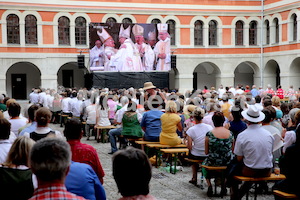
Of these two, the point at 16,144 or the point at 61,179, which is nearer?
the point at 61,179

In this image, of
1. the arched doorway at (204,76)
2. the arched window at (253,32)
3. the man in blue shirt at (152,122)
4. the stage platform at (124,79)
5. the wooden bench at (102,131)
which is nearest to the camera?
the man in blue shirt at (152,122)

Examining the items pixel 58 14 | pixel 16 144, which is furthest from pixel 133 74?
pixel 16 144

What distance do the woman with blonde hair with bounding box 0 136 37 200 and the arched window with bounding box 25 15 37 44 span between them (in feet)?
87.4

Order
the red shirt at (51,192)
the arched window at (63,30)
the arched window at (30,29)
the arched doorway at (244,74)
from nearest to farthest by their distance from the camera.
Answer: the red shirt at (51,192), the arched window at (30,29), the arched window at (63,30), the arched doorway at (244,74)

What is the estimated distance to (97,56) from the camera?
28047 millimetres

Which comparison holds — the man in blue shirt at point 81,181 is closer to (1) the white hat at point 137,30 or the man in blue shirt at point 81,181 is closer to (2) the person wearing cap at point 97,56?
(2) the person wearing cap at point 97,56

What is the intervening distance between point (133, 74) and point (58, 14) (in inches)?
290

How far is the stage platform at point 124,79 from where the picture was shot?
27172 mm

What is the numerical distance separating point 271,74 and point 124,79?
44.7 feet

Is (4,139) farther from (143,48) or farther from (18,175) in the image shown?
(143,48)

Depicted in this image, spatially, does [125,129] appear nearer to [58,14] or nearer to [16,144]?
[16,144]

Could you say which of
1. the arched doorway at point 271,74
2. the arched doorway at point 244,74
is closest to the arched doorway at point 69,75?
the arched doorway at point 244,74

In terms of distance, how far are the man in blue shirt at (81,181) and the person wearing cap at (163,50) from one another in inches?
991

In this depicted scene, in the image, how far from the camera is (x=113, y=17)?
30.6 m
